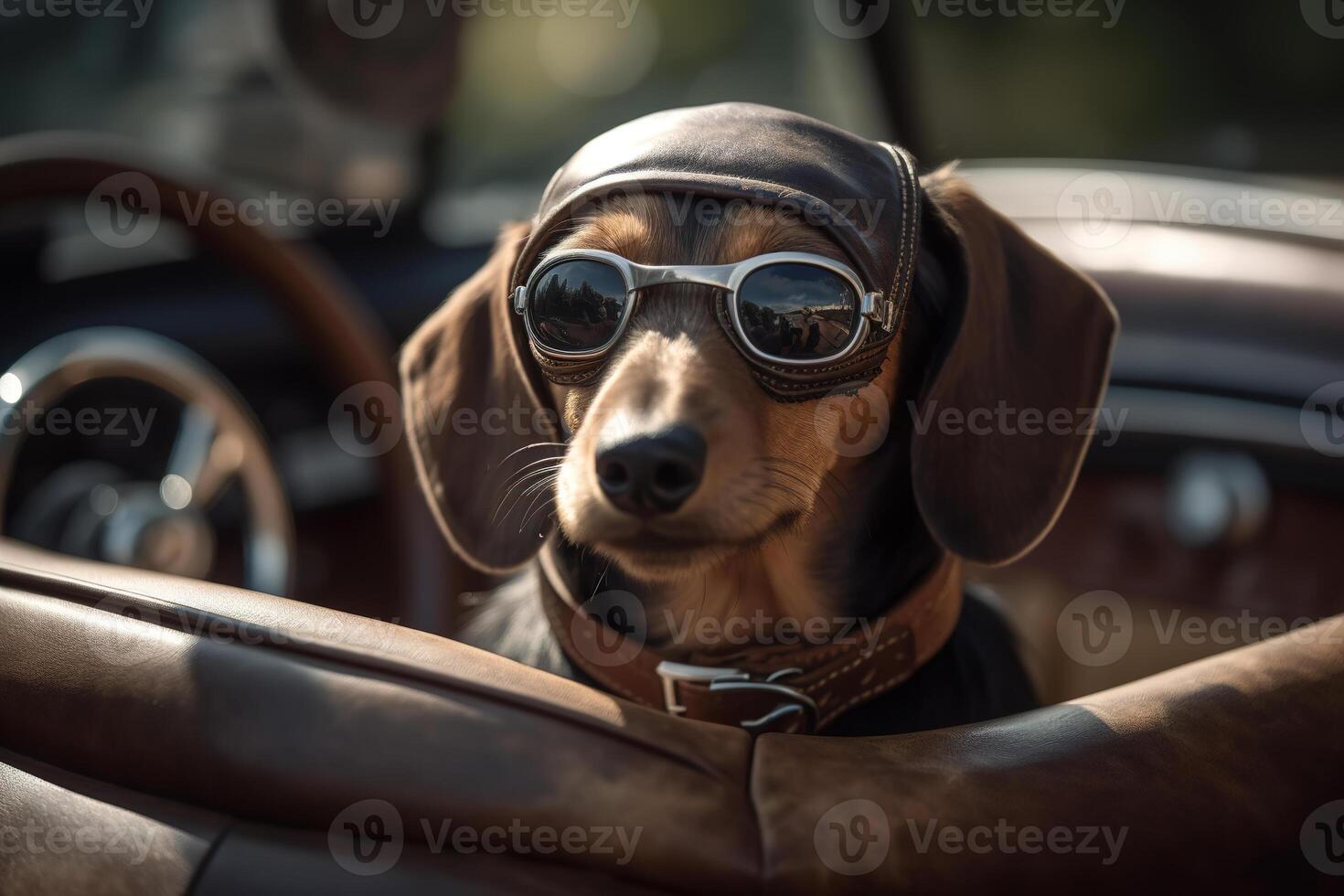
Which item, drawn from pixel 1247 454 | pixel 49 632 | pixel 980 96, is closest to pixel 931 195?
pixel 1247 454

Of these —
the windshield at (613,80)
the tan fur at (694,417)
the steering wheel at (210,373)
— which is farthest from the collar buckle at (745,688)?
the windshield at (613,80)

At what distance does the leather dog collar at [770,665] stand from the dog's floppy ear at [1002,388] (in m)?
0.10

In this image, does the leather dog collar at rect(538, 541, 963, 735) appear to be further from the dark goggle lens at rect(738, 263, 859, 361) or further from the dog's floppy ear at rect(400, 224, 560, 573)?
the dark goggle lens at rect(738, 263, 859, 361)

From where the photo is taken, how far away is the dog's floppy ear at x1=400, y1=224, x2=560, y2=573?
6.09 feet

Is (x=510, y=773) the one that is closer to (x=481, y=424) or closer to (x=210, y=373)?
(x=481, y=424)

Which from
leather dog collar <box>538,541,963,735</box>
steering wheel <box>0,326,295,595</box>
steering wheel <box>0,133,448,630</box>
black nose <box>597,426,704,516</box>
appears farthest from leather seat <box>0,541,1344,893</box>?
steering wheel <box>0,133,448,630</box>

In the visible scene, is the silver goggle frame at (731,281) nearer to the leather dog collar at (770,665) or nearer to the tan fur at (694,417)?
the tan fur at (694,417)

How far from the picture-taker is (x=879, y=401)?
174cm

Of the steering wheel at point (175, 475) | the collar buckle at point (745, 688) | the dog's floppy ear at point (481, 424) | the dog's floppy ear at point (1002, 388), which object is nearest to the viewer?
the collar buckle at point (745, 688)

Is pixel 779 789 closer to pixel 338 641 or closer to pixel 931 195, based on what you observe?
pixel 338 641

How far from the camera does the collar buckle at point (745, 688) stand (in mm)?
1461

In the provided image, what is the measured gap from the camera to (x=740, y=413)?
4.86ft

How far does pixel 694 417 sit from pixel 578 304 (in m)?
0.26

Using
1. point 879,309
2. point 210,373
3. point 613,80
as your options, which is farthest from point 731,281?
point 613,80
